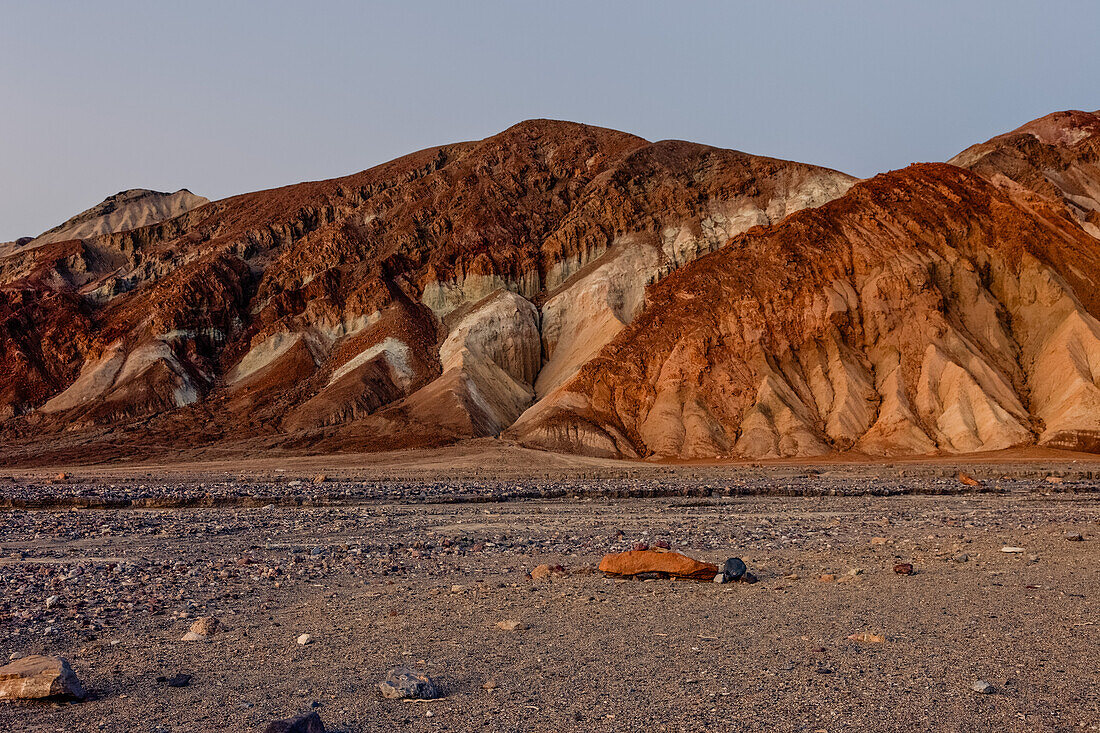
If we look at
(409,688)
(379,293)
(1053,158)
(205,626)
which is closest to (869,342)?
(1053,158)

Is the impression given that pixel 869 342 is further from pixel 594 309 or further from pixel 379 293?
pixel 379 293

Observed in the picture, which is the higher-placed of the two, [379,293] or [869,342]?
[379,293]

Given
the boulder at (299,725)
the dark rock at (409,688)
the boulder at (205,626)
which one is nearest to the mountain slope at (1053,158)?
the boulder at (205,626)

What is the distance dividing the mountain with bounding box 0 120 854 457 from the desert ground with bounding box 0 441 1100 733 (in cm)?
4351

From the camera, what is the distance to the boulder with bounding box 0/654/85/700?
283 inches

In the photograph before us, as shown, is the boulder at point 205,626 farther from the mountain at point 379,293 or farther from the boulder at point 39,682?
the mountain at point 379,293

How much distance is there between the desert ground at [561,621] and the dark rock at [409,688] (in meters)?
0.12

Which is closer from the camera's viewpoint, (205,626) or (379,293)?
(205,626)

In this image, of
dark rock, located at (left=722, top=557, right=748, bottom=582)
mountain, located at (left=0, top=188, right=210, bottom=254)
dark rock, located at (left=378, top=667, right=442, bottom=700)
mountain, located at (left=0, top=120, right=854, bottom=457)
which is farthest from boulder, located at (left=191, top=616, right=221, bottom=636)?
mountain, located at (left=0, top=188, right=210, bottom=254)

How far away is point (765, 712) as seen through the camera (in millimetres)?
7086

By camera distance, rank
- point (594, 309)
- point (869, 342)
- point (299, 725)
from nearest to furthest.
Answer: point (299, 725)
point (869, 342)
point (594, 309)

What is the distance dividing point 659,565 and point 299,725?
7.69 meters

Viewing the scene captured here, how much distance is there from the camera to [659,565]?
13.2 meters

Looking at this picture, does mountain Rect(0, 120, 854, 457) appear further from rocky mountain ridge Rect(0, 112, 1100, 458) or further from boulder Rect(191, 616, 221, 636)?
boulder Rect(191, 616, 221, 636)
